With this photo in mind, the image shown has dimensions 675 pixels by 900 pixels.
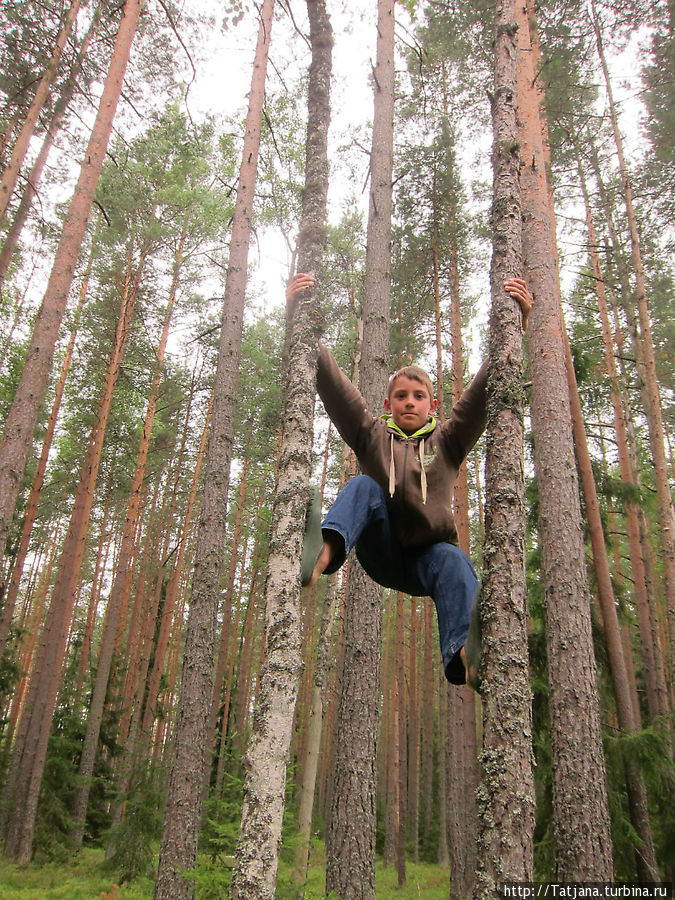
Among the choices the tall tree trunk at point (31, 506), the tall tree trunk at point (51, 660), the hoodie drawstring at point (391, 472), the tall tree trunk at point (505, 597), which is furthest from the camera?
the tall tree trunk at point (31, 506)

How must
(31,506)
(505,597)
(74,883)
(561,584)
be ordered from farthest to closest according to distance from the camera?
(31,506)
(74,883)
(561,584)
(505,597)

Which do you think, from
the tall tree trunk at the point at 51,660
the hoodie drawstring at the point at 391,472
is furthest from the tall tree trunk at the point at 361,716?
the tall tree trunk at the point at 51,660

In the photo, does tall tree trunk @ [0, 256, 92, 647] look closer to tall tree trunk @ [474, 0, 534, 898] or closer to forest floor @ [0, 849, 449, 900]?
forest floor @ [0, 849, 449, 900]

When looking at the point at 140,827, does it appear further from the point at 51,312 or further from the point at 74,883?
the point at 51,312

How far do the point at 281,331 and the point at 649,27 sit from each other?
11.5 m

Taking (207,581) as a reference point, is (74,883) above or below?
below

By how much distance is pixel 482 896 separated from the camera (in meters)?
1.64

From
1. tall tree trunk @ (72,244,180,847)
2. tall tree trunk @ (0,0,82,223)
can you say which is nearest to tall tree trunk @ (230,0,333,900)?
tall tree trunk @ (0,0,82,223)

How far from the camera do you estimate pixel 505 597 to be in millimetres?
2037

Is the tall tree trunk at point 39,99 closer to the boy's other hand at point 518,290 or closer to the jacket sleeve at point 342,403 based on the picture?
the jacket sleeve at point 342,403

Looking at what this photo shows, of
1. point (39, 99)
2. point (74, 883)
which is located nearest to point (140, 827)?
point (74, 883)

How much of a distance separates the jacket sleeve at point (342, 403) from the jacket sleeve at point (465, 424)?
436mm

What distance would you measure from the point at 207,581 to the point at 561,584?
378 centimetres

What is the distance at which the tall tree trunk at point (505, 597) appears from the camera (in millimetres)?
1739
